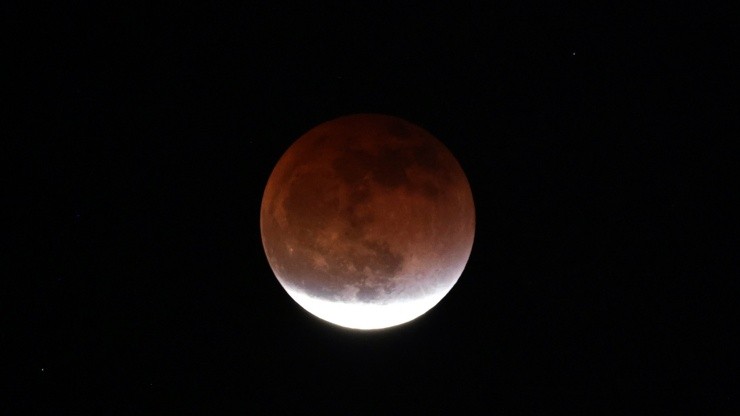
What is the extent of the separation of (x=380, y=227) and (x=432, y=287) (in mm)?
870

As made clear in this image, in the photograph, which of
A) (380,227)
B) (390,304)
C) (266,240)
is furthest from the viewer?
(266,240)

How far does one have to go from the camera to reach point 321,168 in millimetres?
4535

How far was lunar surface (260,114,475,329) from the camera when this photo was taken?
14.4ft

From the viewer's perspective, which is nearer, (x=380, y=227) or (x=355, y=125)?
(x=380, y=227)

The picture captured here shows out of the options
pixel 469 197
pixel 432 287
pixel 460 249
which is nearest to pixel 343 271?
pixel 432 287

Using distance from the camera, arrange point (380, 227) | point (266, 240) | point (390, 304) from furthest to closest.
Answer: point (266, 240) < point (390, 304) < point (380, 227)

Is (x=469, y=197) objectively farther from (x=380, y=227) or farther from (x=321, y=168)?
Result: (x=321, y=168)

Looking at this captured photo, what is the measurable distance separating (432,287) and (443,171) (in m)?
1.13

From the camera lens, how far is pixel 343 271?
449 centimetres

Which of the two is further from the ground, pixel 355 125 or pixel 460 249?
pixel 355 125

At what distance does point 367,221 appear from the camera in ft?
14.3

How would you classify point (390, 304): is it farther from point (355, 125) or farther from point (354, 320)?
point (355, 125)

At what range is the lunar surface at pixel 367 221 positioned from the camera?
438 cm

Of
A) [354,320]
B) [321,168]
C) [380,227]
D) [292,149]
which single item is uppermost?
[292,149]
